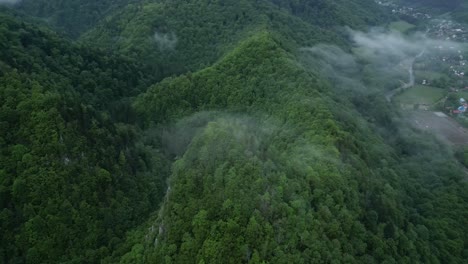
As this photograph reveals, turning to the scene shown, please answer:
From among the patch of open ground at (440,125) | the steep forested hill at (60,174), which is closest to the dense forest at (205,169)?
the steep forested hill at (60,174)

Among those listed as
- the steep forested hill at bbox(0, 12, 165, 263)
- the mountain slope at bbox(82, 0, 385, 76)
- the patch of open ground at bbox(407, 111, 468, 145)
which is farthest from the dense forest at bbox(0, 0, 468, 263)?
the patch of open ground at bbox(407, 111, 468, 145)

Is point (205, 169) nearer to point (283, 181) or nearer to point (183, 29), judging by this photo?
point (283, 181)

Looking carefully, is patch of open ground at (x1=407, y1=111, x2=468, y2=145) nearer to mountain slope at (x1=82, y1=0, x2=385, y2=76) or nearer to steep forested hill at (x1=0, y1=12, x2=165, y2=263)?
mountain slope at (x1=82, y1=0, x2=385, y2=76)

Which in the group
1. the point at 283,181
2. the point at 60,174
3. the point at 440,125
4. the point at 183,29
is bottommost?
the point at 440,125

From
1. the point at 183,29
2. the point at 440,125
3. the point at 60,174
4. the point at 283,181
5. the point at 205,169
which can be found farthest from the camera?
the point at 440,125

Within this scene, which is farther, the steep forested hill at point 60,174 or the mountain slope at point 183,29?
the mountain slope at point 183,29

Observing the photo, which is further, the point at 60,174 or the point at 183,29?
the point at 183,29

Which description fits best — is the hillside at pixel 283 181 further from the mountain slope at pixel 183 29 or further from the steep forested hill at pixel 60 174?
→ the mountain slope at pixel 183 29

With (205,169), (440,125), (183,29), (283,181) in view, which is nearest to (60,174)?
(205,169)
